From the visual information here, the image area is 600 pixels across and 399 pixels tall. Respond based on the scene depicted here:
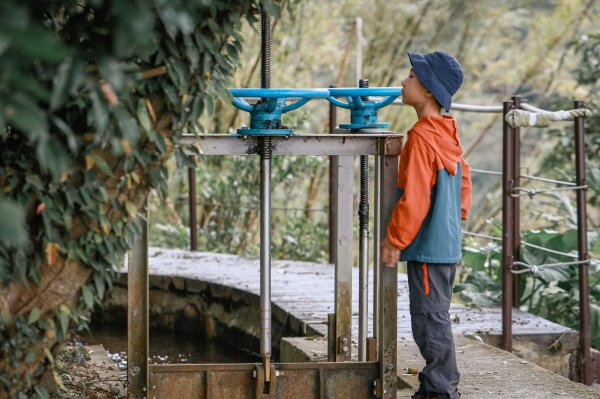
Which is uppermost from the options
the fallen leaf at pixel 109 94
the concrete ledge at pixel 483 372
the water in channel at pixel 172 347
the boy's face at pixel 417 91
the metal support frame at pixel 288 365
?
the boy's face at pixel 417 91

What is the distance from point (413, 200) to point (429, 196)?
7 centimetres

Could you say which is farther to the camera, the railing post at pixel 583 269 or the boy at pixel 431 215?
the railing post at pixel 583 269

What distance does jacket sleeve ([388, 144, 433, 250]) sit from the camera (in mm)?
3320

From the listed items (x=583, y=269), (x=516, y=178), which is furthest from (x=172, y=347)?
(x=583, y=269)

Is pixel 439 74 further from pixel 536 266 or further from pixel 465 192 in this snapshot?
pixel 536 266

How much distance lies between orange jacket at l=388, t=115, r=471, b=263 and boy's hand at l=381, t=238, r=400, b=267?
2 centimetres

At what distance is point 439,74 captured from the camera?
11.4ft

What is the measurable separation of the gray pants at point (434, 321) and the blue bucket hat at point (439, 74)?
22.4 inches

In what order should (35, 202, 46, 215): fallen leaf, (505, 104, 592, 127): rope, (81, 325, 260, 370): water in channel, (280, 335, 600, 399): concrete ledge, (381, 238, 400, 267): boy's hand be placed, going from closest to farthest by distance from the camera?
1. (35, 202, 46, 215): fallen leaf
2. (381, 238, 400, 267): boy's hand
3. (280, 335, 600, 399): concrete ledge
4. (505, 104, 592, 127): rope
5. (81, 325, 260, 370): water in channel

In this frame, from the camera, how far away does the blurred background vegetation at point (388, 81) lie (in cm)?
857

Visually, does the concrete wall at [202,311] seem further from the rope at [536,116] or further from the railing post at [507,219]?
the rope at [536,116]

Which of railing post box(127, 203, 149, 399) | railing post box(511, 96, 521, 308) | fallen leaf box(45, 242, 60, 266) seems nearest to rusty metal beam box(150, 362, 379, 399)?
railing post box(127, 203, 149, 399)

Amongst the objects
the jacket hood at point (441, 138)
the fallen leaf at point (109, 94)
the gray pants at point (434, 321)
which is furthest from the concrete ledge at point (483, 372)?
the fallen leaf at point (109, 94)

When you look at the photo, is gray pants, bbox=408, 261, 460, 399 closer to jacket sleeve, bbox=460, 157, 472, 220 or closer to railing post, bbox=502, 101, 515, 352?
jacket sleeve, bbox=460, 157, 472, 220
